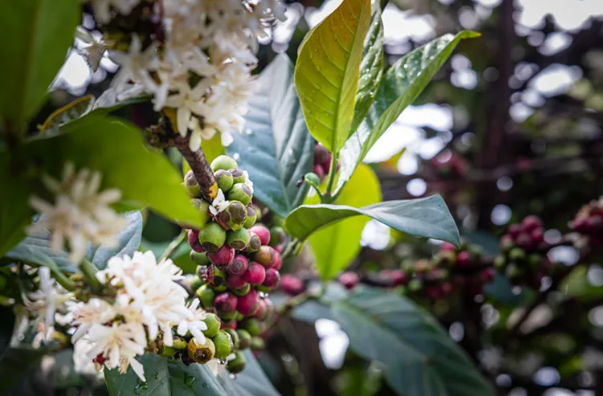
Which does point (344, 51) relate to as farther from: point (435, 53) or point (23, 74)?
point (23, 74)

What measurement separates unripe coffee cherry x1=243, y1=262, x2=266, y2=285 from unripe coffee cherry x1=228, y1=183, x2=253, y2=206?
110 millimetres

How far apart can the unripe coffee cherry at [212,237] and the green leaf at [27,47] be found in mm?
241

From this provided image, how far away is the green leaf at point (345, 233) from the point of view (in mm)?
1120

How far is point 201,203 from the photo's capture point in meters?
0.60

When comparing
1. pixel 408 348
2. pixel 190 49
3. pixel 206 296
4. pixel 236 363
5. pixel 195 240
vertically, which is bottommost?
pixel 408 348

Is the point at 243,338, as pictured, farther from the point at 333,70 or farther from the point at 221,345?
the point at 333,70

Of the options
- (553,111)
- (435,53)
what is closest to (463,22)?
(553,111)

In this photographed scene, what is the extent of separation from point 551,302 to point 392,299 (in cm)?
87

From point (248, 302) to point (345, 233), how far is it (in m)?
0.53

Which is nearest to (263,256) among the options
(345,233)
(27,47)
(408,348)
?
(27,47)

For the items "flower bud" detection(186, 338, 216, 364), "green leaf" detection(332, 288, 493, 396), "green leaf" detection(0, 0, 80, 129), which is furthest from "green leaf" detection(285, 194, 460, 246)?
"green leaf" detection(332, 288, 493, 396)

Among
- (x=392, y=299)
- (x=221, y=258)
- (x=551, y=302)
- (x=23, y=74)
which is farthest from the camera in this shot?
(x=551, y=302)

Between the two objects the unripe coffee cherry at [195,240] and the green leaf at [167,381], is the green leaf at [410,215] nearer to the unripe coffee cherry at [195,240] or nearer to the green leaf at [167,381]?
the unripe coffee cherry at [195,240]

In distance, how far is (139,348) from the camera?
0.48m
